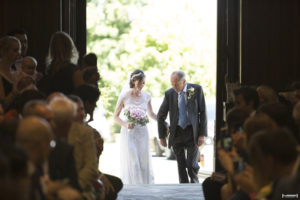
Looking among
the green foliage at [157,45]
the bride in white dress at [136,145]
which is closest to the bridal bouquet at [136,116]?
the bride in white dress at [136,145]

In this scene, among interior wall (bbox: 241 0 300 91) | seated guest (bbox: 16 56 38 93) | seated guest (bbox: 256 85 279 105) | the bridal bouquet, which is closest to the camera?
seated guest (bbox: 16 56 38 93)

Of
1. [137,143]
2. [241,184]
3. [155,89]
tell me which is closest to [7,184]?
[241,184]

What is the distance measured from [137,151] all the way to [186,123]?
1095 mm

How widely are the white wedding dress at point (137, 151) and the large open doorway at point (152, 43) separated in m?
8.90

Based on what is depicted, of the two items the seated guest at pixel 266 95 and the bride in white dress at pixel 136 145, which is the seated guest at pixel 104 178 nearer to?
the seated guest at pixel 266 95

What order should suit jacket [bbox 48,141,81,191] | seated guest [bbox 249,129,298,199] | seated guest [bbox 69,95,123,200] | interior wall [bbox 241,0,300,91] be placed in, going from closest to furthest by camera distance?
seated guest [bbox 249,129,298,199], suit jacket [bbox 48,141,81,191], seated guest [bbox 69,95,123,200], interior wall [bbox 241,0,300,91]

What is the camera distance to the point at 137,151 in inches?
401

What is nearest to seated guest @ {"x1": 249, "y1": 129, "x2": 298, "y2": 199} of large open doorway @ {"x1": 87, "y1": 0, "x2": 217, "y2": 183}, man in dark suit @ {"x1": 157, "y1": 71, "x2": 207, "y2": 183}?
man in dark suit @ {"x1": 157, "y1": 71, "x2": 207, "y2": 183}

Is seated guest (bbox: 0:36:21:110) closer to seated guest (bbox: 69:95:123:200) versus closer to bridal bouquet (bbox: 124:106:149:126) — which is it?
seated guest (bbox: 69:95:123:200)

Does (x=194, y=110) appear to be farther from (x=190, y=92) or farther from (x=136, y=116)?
(x=136, y=116)

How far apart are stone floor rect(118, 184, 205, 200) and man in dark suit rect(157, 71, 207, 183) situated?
82cm

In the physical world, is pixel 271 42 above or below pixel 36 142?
above

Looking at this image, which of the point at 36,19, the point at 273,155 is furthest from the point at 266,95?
the point at 36,19

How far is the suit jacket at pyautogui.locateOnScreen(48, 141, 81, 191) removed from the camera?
370cm
